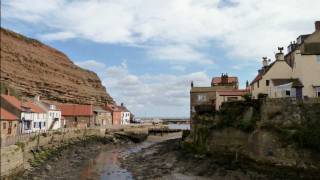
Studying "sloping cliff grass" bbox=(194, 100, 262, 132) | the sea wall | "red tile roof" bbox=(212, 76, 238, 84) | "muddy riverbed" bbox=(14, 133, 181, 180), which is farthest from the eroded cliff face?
the sea wall

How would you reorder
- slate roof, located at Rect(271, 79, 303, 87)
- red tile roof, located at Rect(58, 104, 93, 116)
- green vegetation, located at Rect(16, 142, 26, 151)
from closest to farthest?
green vegetation, located at Rect(16, 142, 26, 151) < slate roof, located at Rect(271, 79, 303, 87) < red tile roof, located at Rect(58, 104, 93, 116)

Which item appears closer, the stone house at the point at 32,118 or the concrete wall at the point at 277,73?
the concrete wall at the point at 277,73

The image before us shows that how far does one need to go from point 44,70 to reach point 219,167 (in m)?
97.3

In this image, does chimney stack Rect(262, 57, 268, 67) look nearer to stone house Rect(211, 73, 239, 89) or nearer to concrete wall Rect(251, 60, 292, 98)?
→ concrete wall Rect(251, 60, 292, 98)

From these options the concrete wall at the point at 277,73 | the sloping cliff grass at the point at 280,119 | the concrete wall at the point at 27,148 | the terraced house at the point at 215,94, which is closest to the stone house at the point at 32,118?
the concrete wall at the point at 27,148

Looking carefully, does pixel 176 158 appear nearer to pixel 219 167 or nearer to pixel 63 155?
pixel 219 167

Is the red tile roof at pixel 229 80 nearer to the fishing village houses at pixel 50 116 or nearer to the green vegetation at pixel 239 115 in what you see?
the fishing village houses at pixel 50 116

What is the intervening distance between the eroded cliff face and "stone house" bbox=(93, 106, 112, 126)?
1799 cm

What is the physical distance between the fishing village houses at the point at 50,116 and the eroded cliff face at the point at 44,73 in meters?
15.3

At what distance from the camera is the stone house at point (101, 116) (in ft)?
304

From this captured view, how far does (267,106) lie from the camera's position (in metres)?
34.2

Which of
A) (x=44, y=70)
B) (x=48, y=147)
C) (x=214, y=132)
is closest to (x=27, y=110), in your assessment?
(x=48, y=147)

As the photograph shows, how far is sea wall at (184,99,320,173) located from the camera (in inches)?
1208

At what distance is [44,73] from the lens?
393 feet
